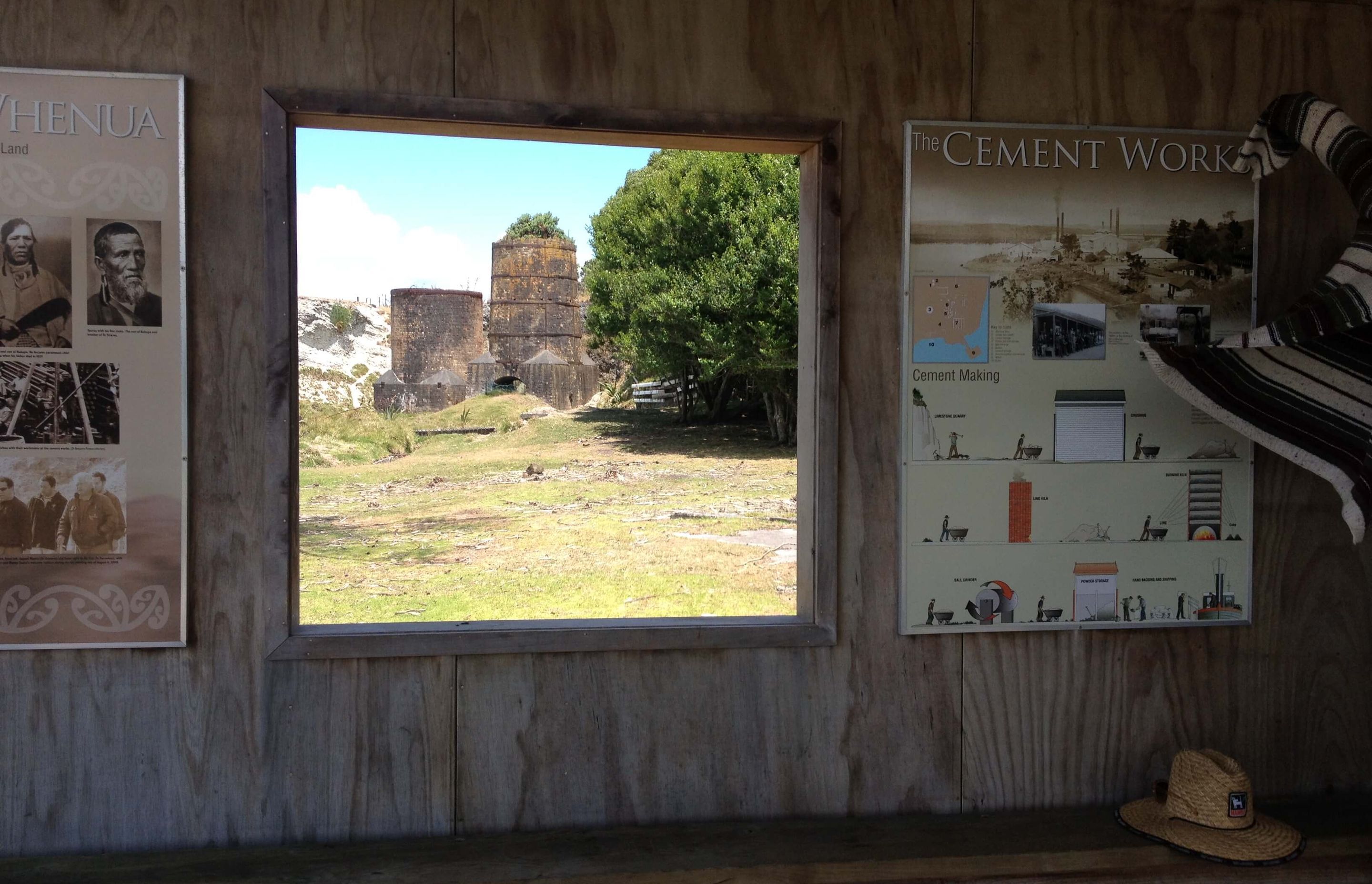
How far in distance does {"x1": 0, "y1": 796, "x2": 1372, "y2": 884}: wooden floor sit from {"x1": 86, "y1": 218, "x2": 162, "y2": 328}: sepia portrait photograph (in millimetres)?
1387

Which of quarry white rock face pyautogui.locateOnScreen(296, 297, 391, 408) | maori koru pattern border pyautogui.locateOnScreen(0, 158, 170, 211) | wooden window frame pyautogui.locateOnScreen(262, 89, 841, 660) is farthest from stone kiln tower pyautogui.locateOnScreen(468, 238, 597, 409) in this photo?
maori koru pattern border pyautogui.locateOnScreen(0, 158, 170, 211)

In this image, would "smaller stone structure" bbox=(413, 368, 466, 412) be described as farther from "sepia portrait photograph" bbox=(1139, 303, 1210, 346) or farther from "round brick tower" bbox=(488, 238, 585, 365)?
"sepia portrait photograph" bbox=(1139, 303, 1210, 346)

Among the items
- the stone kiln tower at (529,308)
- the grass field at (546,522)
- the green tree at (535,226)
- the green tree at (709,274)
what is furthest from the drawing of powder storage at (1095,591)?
the green tree at (535,226)

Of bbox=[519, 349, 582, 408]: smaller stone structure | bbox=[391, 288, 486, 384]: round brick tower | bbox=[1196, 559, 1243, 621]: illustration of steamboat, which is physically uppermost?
bbox=[391, 288, 486, 384]: round brick tower

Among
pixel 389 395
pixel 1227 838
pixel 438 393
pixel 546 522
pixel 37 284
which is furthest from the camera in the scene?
pixel 389 395

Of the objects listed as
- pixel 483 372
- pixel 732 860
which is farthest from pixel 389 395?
pixel 732 860

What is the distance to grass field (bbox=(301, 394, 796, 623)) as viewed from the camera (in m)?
9.58

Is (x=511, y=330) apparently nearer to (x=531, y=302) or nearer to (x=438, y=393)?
(x=531, y=302)

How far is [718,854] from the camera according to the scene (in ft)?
9.07

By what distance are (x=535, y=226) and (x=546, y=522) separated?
99.8 feet

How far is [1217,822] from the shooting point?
2.78 meters

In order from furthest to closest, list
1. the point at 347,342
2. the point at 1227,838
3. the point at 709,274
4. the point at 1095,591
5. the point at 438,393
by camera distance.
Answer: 1. the point at 347,342
2. the point at 438,393
3. the point at 709,274
4. the point at 1095,591
5. the point at 1227,838

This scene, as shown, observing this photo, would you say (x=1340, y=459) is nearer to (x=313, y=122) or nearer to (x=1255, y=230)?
(x=1255, y=230)

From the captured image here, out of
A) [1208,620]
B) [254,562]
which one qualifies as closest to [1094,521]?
[1208,620]
